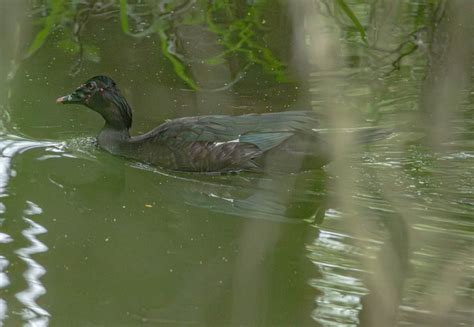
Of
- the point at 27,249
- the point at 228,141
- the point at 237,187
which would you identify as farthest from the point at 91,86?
the point at 27,249

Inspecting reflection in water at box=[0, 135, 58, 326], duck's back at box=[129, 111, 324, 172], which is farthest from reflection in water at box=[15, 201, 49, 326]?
duck's back at box=[129, 111, 324, 172]

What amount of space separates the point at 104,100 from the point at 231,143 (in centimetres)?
103

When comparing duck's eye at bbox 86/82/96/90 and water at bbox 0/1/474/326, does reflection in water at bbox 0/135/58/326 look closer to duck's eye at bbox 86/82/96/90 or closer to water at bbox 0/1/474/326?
water at bbox 0/1/474/326

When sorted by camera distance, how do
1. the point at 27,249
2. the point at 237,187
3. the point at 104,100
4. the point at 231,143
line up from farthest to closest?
the point at 104,100
the point at 231,143
the point at 237,187
the point at 27,249

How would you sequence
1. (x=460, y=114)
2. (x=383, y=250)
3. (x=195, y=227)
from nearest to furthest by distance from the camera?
(x=383, y=250) < (x=195, y=227) < (x=460, y=114)

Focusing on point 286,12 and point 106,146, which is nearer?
point 106,146

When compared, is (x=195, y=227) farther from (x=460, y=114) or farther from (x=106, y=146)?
Result: (x=460, y=114)

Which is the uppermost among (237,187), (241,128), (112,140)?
(241,128)

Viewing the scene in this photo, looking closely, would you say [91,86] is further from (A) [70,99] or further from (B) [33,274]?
(B) [33,274]

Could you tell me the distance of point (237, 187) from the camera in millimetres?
6711

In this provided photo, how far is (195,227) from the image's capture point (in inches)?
227

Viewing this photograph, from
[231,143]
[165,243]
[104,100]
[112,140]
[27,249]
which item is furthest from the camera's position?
[104,100]

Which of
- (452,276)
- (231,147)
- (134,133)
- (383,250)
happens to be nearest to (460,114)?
(231,147)

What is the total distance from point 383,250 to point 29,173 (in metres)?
2.44
